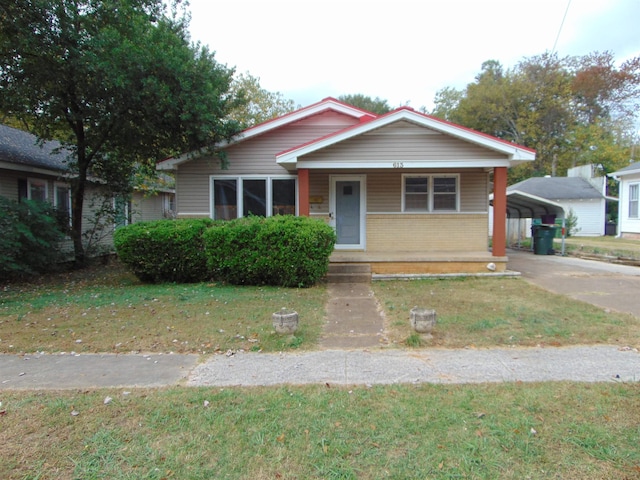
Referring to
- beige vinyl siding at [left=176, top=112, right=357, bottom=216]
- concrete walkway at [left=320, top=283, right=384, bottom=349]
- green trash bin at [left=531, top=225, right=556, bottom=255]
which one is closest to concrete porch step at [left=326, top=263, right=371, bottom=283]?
concrete walkway at [left=320, top=283, right=384, bottom=349]

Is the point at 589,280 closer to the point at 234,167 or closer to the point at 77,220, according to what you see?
the point at 234,167

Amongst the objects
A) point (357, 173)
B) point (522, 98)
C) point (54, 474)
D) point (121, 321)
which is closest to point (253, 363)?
point (54, 474)

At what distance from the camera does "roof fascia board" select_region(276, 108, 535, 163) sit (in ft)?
31.9

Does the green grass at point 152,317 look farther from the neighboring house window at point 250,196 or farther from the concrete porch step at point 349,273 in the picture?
the neighboring house window at point 250,196

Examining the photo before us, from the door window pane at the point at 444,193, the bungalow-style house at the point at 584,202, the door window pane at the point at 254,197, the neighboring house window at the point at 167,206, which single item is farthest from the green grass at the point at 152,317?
the bungalow-style house at the point at 584,202

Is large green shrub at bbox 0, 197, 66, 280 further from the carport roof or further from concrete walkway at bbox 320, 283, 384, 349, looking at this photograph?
the carport roof

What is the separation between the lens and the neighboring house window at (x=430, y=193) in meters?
11.3

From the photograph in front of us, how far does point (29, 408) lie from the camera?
3.37 metres

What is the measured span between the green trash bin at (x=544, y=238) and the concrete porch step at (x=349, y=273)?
9.26m

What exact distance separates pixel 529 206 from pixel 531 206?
126 mm

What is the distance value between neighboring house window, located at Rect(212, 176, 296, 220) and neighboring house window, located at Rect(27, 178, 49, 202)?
5727mm

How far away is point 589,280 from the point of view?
9.47 metres

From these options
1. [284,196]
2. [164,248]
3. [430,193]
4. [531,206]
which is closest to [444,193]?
[430,193]

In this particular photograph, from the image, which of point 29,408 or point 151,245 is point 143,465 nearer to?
point 29,408
